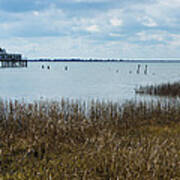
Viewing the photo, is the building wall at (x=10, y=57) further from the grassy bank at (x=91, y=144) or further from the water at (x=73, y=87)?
the grassy bank at (x=91, y=144)

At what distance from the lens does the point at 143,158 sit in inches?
301

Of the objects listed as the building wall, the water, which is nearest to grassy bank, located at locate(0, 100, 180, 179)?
the water

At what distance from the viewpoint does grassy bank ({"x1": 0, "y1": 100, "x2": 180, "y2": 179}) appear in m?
7.62

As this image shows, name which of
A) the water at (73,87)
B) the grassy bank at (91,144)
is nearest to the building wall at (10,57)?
the water at (73,87)

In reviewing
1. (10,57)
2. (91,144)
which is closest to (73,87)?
(91,144)

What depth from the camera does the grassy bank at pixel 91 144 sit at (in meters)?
7.62

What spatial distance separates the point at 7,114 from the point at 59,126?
149 inches

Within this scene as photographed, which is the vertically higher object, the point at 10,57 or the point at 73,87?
the point at 10,57

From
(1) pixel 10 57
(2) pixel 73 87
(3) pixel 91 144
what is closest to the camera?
(3) pixel 91 144

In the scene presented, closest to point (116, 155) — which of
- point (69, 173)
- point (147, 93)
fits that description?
point (69, 173)

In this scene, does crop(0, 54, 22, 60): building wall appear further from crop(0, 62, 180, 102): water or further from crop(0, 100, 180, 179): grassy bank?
crop(0, 100, 180, 179): grassy bank

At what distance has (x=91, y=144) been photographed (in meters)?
9.79

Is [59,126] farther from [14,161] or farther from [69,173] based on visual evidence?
[69,173]

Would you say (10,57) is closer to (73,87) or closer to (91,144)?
(73,87)
